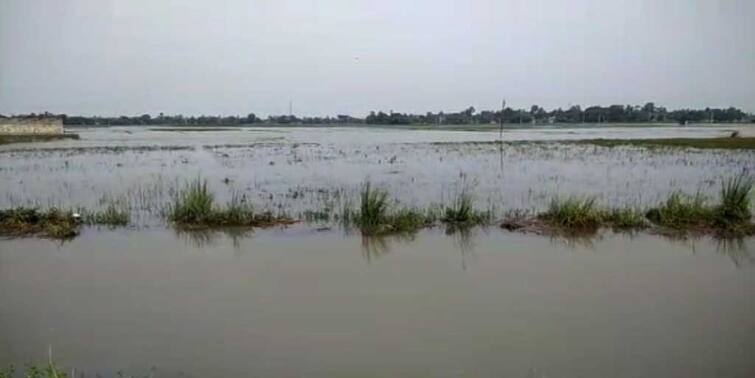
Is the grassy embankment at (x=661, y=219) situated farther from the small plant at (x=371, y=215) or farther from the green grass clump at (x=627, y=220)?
the small plant at (x=371, y=215)

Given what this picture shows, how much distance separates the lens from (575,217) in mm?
8312

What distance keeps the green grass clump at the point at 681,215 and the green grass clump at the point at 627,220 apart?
8.3 inches

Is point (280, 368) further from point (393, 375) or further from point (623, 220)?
point (623, 220)

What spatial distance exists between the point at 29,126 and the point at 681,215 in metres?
45.3

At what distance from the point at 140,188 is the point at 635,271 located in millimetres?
9901

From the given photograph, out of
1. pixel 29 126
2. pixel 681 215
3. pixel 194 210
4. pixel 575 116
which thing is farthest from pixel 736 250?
pixel 575 116

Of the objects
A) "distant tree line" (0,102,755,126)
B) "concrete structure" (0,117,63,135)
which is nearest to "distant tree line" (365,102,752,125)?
"distant tree line" (0,102,755,126)

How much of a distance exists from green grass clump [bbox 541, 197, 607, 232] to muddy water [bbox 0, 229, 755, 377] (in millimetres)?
552

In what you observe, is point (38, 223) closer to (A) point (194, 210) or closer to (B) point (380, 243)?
(A) point (194, 210)

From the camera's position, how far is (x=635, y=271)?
250 inches

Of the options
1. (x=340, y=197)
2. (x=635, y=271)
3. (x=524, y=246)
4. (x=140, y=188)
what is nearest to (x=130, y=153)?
(x=140, y=188)

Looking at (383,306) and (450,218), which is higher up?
(450,218)

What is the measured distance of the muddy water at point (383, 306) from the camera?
4.18 metres

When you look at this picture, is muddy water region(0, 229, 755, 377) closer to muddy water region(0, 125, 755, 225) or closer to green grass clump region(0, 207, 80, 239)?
green grass clump region(0, 207, 80, 239)
